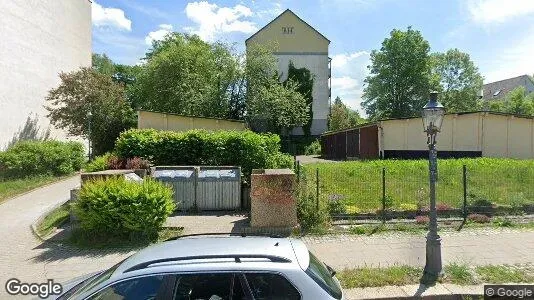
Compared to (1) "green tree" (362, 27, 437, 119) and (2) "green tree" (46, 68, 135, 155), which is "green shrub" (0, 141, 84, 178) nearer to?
(2) "green tree" (46, 68, 135, 155)

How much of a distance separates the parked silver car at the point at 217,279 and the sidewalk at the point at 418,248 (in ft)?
12.5

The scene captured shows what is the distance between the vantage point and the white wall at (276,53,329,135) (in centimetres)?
4316

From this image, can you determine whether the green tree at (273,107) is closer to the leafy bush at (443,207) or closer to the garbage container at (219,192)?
the garbage container at (219,192)

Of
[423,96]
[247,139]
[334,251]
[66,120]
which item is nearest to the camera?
[334,251]

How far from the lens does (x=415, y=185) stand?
12.5 metres

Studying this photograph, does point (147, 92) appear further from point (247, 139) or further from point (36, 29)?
point (247, 139)

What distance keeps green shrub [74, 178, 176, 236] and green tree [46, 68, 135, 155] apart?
18.0 metres

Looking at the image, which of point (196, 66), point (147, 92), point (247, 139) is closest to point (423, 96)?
point (196, 66)

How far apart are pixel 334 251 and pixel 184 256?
499cm

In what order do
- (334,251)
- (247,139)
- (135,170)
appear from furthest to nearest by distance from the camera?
(247,139) < (135,170) < (334,251)

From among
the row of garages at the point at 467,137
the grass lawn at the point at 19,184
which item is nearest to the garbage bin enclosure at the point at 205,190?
the grass lawn at the point at 19,184

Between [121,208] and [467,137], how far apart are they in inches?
837

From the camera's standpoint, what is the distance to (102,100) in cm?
2592

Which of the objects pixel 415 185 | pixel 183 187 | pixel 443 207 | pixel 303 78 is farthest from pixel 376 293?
pixel 303 78
